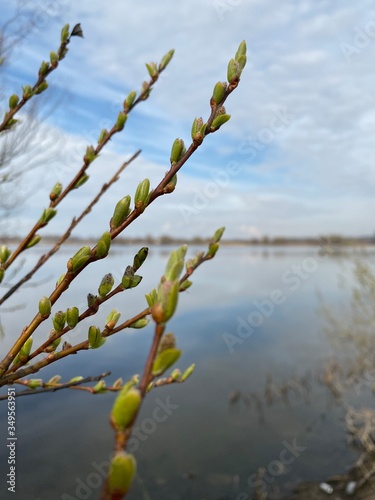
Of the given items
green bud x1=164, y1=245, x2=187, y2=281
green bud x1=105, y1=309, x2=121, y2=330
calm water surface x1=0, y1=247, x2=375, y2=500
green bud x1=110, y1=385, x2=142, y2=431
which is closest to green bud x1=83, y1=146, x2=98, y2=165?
green bud x1=105, y1=309, x2=121, y2=330

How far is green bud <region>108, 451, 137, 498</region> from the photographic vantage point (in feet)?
1.32

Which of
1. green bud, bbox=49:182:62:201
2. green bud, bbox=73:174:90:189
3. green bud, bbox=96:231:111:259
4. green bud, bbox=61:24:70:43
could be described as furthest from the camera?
green bud, bbox=61:24:70:43

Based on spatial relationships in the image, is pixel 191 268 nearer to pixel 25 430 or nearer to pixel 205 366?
pixel 25 430

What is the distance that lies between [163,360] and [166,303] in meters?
0.07

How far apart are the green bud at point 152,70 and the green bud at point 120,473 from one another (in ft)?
4.52

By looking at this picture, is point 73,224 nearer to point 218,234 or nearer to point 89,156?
point 89,156

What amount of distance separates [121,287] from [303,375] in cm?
974

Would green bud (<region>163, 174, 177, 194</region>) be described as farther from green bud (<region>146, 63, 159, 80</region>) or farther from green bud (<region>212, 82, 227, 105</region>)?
green bud (<region>146, 63, 159, 80</region>)

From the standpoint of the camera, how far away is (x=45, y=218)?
1208mm

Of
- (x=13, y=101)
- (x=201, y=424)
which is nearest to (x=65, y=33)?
(x=13, y=101)

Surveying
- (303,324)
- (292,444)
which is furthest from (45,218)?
(303,324)

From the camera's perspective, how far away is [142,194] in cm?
83

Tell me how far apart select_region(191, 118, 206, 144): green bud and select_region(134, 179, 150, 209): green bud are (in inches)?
5.0

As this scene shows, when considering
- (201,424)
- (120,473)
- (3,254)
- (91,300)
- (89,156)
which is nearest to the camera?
(120,473)
